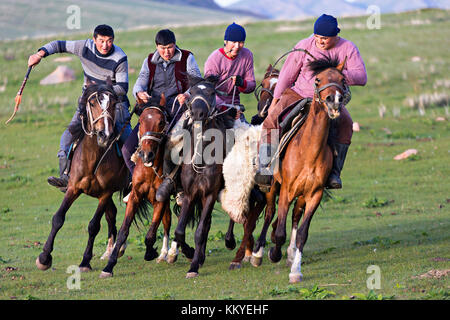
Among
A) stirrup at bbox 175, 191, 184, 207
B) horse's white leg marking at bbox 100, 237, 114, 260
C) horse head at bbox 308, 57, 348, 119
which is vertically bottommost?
horse's white leg marking at bbox 100, 237, 114, 260

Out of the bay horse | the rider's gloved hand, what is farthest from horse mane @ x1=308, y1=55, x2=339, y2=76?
the bay horse

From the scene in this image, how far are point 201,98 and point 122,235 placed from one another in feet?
7.25

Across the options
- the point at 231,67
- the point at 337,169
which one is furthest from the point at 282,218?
the point at 231,67

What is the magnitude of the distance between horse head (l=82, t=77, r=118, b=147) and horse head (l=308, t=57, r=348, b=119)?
285 cm

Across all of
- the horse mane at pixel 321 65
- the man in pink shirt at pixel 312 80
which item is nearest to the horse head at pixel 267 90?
the man in pink shirt at pixel 312 80

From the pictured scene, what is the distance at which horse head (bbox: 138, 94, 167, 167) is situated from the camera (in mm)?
9828

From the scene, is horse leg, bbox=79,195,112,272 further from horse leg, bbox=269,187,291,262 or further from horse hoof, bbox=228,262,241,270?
horse leg, bbox=269,187,291,262

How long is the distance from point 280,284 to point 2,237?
23.2ft

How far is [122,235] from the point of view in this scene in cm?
1020

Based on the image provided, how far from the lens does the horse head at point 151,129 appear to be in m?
9.83

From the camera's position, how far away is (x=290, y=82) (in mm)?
10625

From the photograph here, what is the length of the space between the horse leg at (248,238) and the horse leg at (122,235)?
1.62 meters

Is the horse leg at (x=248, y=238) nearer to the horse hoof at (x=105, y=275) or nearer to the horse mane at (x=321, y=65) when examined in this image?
the horse hoof at (x=105, y=275)

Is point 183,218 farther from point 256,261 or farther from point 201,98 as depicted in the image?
point 201,98
